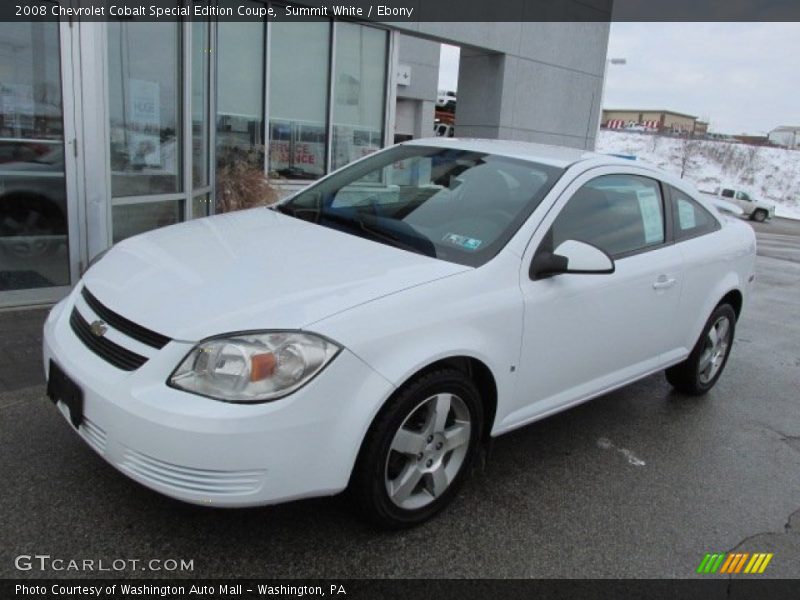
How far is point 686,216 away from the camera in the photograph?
441 centimetres

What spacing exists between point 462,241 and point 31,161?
387 cm

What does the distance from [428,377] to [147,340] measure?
3.46 ft

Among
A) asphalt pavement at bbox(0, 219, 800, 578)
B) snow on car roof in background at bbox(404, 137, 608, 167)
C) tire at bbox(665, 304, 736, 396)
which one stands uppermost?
snow on car roof in background at bbox(404, 137, 608, 167)

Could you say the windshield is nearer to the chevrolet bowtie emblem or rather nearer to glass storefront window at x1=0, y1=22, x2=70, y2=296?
the chevrolet bowtie emblem

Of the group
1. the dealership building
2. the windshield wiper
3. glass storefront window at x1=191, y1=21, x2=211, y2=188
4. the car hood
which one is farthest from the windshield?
glass storefront window at x1=191, y1=21, x2=211, y2=188

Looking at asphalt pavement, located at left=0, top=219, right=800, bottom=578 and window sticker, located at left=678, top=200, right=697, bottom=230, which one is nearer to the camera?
asphalt pavement, located at left=0, top=219, right=800, bottom=578

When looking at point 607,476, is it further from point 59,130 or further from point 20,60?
point 20,60

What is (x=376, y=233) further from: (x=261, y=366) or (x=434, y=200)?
(x=261, y=366)

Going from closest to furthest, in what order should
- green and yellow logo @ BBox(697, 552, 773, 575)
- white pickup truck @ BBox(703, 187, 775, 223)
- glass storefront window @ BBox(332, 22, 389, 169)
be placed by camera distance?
green and yellow logo @ BBox(697, 552, 773, 575), glass storefront window @ BBox(332, 22, 389, 169), white pickup truck @ BBox(703, 187, 775, 223)

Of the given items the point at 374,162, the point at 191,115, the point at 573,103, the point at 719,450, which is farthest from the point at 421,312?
the point at 573,103

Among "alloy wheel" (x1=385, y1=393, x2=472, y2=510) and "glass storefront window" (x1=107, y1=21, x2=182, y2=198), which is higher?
"glass storefront window" (x1=107, y1=21, x2=182, y2=198)

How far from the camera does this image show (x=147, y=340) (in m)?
2.49

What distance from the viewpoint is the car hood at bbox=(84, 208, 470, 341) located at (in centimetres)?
247

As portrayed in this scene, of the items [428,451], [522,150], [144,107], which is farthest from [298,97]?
[428,451]
